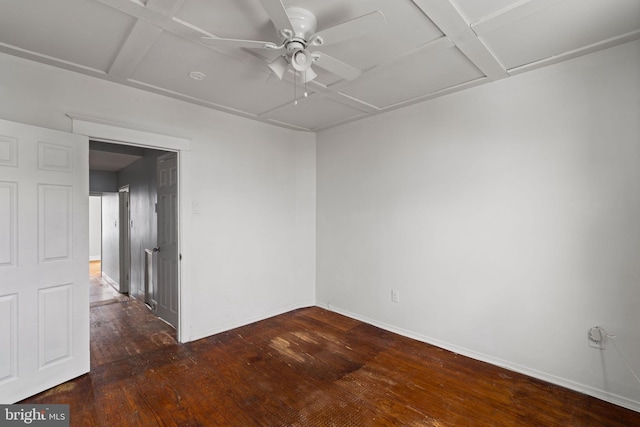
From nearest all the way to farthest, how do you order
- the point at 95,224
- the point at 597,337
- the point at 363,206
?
the point at 597,337
the point at 363,206
the point at 95,224

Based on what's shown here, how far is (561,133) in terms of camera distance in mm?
2434

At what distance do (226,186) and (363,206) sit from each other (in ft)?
5.60

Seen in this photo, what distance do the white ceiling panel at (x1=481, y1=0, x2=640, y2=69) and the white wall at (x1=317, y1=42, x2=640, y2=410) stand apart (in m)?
0.27

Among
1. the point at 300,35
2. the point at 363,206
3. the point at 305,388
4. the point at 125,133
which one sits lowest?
the point at 305,388

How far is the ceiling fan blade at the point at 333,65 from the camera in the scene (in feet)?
6.46

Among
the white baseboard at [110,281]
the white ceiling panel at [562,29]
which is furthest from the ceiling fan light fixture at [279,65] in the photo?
the white baseboard at [110,281]

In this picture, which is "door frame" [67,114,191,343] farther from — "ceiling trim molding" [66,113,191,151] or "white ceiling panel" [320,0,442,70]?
"white ceiling panel" [320,0,442,70]

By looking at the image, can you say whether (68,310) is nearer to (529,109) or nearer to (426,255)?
(426,255)

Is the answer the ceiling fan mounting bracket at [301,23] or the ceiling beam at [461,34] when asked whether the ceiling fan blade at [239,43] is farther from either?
the ceiling beam at [461,34]

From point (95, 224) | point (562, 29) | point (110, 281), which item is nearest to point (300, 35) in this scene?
point (562, 29)

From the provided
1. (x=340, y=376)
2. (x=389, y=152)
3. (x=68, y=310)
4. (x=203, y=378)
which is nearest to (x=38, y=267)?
(x=68, y=310)

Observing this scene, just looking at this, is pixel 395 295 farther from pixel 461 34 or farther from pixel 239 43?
pixel 239 43

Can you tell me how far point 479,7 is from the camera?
178 centimetres

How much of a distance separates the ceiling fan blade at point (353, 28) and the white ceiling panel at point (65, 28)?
4.05 feet
